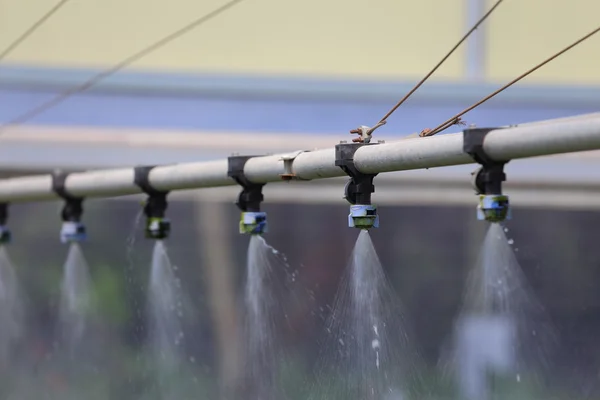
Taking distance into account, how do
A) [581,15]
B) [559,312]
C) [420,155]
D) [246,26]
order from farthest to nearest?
1. [246,26]
2. [581,15]
3. [559,312]
4. [420,155]

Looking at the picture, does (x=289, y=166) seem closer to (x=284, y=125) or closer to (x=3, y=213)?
(x=3, y=213)

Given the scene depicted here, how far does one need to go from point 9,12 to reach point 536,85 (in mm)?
2590

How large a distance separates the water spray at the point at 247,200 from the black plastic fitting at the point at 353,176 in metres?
0.41

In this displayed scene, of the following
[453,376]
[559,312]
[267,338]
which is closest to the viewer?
[267,338]

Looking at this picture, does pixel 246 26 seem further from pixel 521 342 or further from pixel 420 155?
pixel 420 155

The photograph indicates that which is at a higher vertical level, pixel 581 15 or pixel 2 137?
pixel 581 15

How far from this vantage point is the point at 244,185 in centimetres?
266

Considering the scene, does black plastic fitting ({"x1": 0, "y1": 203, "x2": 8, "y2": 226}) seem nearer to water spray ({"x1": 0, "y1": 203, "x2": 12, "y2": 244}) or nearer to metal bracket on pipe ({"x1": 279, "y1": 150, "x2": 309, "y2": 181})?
water spray ({"x1": 0, "y1": 203, "x2": 12, "y2": 244})

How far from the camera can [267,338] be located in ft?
9.33

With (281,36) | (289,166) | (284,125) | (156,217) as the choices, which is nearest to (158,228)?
(156,217)

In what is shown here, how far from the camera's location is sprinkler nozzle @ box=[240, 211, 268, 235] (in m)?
2.62

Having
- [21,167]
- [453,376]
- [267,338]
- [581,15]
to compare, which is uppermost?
[581,15]

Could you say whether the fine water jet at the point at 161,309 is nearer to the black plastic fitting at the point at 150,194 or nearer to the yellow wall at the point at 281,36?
the black plastic fitting at the point at 150,194

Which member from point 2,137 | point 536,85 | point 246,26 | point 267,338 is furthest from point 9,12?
point 267,338
